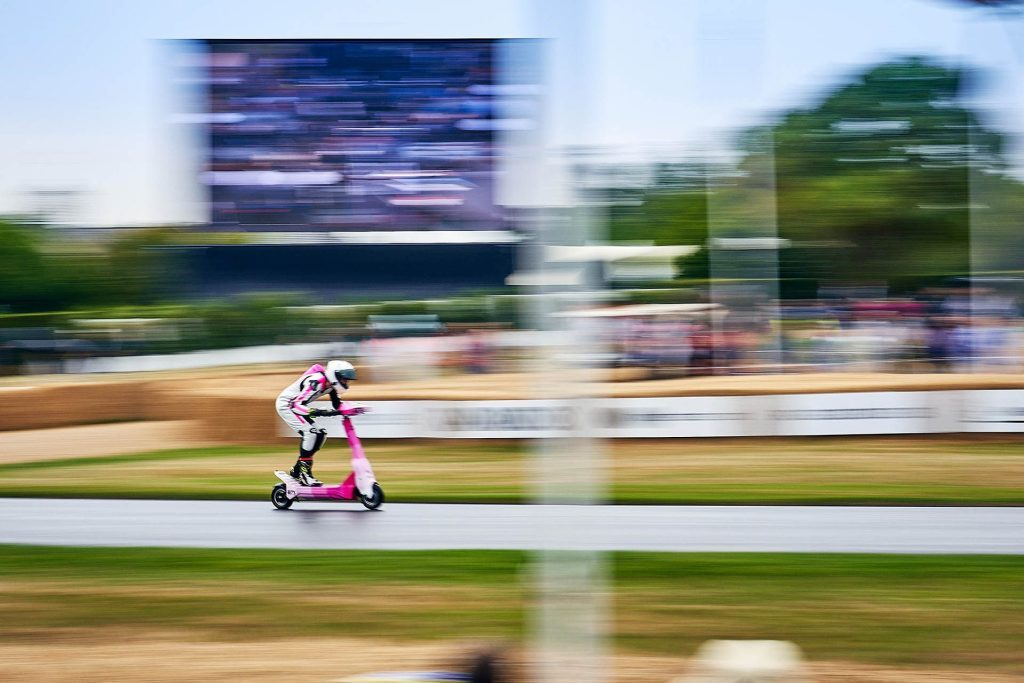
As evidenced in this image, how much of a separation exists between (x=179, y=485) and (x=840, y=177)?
113 feet

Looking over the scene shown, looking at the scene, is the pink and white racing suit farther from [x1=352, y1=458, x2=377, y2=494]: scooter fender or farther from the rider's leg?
[x1=352, y1=458, x2=377, y2=494]: scooter fender

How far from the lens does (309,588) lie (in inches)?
289

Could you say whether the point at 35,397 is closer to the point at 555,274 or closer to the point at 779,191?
the point at 555,274

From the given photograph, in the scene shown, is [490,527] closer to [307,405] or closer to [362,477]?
[362,477]

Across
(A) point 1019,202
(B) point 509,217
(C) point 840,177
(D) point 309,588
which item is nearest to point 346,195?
(B) point 509,217

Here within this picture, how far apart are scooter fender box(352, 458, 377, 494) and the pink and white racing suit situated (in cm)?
42

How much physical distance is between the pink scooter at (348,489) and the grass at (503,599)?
1.86m

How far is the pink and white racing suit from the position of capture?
10.5 metres

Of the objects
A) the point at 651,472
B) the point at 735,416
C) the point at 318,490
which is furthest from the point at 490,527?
the point at 735,416

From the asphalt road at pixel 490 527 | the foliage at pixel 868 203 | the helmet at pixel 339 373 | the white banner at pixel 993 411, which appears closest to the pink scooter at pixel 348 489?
the asphalt road at pixel 490 527

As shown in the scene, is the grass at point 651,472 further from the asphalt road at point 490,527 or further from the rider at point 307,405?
the rider at point 307,405

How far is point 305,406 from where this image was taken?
10641 mm

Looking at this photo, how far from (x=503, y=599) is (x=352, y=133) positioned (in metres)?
29.5

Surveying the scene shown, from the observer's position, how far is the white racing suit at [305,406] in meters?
10.5
